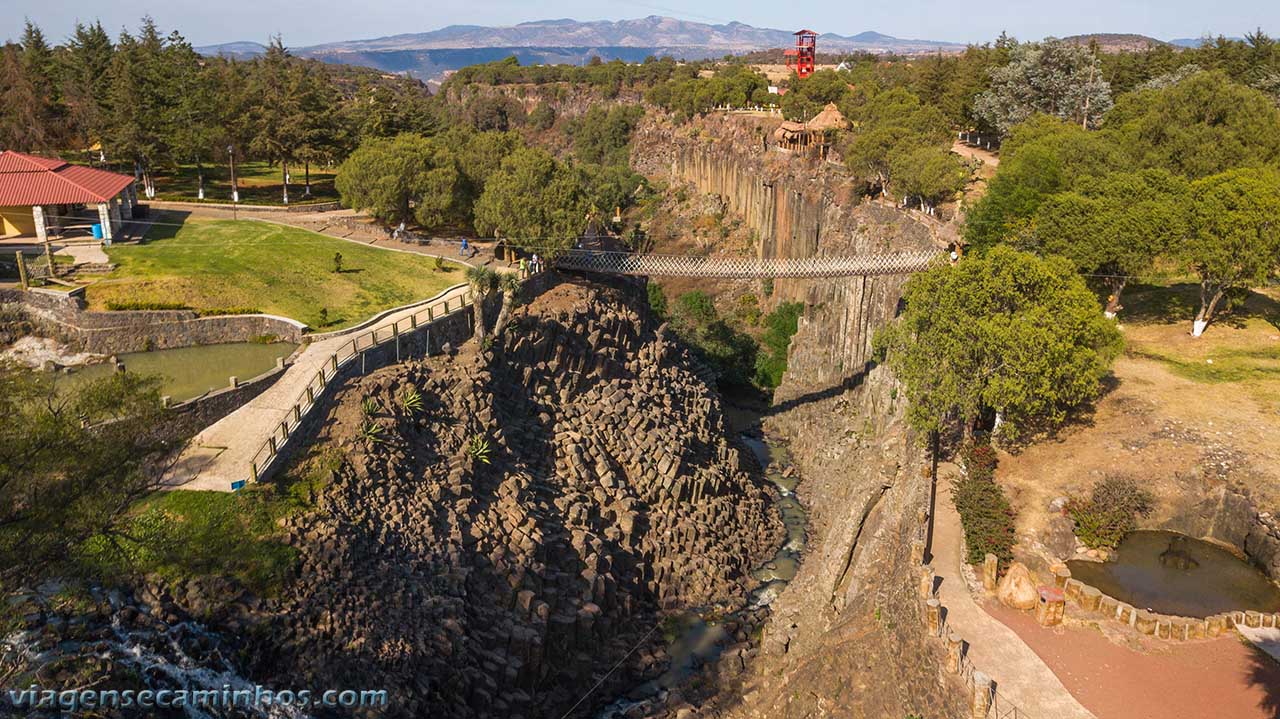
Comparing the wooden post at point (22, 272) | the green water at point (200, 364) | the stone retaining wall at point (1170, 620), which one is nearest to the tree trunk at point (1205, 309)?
the stone retaining wall at point (1170, 620)

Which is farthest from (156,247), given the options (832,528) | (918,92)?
(918,92)

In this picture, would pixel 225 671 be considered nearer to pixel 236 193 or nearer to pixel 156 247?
pixel 156 247

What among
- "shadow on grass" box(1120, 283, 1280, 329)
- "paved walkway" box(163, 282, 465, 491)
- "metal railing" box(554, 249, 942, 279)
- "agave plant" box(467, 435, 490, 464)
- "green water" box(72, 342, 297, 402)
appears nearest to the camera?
"paved walkway" box(163, 282, 465, 491)

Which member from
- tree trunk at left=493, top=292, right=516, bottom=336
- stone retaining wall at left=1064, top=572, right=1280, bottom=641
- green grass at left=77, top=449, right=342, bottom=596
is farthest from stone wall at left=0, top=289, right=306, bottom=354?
stone retaining wall at left=1064, top=572, right=1280, bottom=641

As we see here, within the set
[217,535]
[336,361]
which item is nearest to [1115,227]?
[336,361]

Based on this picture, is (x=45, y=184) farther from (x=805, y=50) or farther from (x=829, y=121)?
(x=805, y=50)

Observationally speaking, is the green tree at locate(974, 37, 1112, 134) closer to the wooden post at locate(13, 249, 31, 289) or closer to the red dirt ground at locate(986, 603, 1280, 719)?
the red dirt ground at locate(986, 603, 1280, 719)
